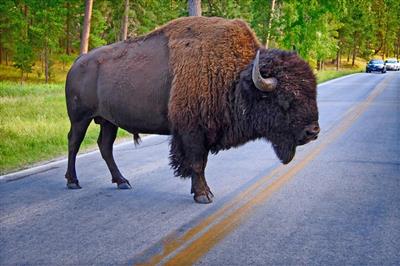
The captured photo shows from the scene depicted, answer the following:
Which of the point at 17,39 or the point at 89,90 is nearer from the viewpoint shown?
the point at 89,90

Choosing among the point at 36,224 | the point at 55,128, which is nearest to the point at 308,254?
the point at 36,224

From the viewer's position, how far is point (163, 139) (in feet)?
38.5

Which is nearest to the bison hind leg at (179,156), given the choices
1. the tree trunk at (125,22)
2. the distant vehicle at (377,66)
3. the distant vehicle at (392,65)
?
the tree trunk at (125,22)

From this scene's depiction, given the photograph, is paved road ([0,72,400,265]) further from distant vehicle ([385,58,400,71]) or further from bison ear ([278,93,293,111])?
distant vehicle ([385,58,400,71])

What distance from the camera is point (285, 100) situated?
5832 millimetres

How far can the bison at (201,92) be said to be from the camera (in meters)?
5.91

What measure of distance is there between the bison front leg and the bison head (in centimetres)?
69

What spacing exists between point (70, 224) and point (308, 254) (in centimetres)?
235

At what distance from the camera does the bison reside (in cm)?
591

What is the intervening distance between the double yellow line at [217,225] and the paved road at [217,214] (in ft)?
0.03

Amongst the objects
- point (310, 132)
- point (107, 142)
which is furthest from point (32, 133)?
point (310, 132)

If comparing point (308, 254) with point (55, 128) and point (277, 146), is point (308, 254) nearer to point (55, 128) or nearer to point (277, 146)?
point (277, 146)

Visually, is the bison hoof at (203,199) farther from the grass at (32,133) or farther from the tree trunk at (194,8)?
the tree trunk at (194,8)

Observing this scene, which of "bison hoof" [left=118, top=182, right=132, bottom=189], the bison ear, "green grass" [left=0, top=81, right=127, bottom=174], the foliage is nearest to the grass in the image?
"green grass" [left=0, top=81, right=127, bottom=174]
